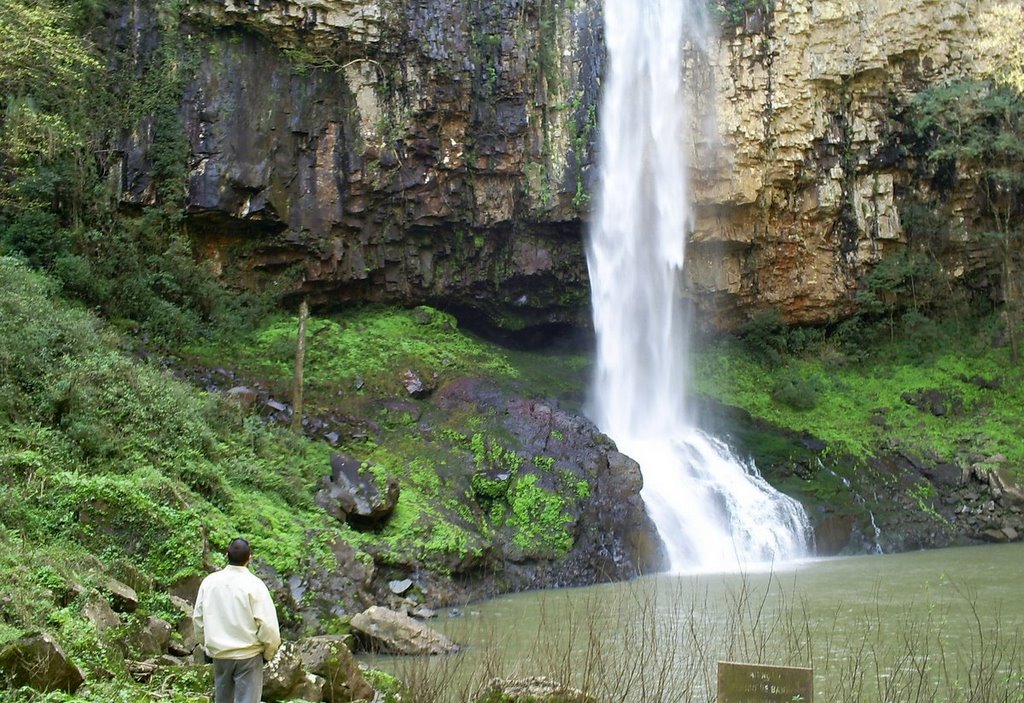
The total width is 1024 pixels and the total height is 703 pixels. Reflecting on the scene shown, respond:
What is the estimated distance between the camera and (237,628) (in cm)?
498

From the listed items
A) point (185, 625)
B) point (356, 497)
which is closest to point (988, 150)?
point (356, 497)

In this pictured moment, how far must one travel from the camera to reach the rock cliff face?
2039 centimetres

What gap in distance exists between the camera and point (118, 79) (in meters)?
19.9

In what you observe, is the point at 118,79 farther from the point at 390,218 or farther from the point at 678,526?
the point at 678,526

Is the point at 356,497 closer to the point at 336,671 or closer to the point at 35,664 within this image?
the point at 336,671

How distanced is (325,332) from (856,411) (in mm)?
14165

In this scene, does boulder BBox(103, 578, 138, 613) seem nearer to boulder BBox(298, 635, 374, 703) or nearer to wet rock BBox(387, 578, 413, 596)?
boulder BBox(298, 635, 374, 703)

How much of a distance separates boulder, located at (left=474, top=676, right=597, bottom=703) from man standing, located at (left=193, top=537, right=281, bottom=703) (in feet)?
4.41

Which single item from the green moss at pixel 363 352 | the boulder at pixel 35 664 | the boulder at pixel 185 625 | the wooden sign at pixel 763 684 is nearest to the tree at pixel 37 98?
the green moss at pixel 363 352

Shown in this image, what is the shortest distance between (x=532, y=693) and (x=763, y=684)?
1.53 meters

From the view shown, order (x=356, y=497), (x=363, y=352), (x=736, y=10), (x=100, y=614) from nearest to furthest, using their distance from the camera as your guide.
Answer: (x=100, y=614), (x=356, y=497), (x=363, y=352), (x=736, y=10)

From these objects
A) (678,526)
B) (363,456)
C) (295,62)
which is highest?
(295,62)

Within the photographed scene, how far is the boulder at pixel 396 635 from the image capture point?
9094 mm

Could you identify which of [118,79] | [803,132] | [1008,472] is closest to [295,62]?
[118,79]
